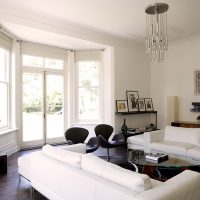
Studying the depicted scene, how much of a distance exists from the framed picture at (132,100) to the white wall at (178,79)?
870 mm

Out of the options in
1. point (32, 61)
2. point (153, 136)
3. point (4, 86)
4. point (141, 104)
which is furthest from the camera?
point (141, 104)

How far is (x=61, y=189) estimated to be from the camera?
244cm

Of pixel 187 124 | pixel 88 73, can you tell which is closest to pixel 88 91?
pixel 88 73

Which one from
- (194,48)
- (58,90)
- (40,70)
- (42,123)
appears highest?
(194,48)

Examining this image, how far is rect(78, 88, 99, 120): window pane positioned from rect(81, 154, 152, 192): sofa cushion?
14.8 feet

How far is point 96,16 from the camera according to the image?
15.5 ft

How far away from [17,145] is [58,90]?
2.03 m

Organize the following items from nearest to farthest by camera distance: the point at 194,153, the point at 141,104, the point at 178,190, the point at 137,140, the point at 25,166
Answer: the point at 178,190 < the point at 25,166 < the point at 194,153 < the point at 137,140 < the point at 141,104

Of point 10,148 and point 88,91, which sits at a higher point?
point 88,91

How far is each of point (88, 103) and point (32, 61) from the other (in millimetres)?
2150

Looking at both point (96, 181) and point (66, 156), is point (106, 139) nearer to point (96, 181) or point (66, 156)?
point (66, 156)

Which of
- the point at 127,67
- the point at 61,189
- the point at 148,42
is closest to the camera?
the point at 61,189

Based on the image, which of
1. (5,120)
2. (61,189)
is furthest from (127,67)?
(61,189)

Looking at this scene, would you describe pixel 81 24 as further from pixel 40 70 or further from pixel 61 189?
pixel 61 189
